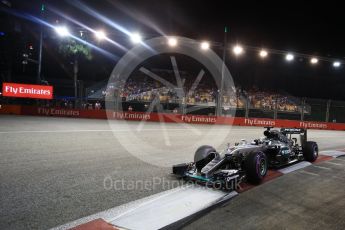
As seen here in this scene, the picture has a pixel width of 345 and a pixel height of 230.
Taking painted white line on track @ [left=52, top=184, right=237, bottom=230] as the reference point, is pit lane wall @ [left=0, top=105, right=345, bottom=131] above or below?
above

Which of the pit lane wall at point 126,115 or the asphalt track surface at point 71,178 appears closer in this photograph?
the asphalt track surface at point 71,178

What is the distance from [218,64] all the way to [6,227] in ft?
109

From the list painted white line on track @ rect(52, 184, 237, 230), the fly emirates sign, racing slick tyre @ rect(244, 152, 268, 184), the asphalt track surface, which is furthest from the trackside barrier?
racing slick tyre @ rect(244, 152, 268, 184)

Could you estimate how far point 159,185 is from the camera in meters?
5.82

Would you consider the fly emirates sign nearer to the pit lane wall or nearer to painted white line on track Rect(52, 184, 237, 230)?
the pit lane wall

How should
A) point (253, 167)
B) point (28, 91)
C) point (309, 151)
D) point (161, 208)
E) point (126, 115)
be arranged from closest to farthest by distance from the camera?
point (161, 208) → point (253, 167) → point (309, 151) → point (126, 115) → point (28, 91)

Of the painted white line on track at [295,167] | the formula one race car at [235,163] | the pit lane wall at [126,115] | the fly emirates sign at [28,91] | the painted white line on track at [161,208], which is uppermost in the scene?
the fly emirates sign at [28,91]

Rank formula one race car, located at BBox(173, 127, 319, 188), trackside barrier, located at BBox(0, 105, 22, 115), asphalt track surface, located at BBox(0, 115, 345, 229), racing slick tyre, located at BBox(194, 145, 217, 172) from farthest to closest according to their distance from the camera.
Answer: trackside barrier, located at BBox(0, 105, 22, 115), racing slick tyre, located at BBox(194, 145, 217, 172), formula one race car, located at BBox(173, 127, 319, 188), asphalt track surface, located at BBox(0, 115, 345, 229)

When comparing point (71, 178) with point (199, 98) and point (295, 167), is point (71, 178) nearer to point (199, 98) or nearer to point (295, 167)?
point (295, 167)

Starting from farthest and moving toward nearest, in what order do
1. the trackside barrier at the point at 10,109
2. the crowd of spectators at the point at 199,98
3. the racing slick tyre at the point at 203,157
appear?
the crowd of spectators at the point at 199,98 < the trackside barrier at the point at 10,109 < the racing slick tyre at the point at 203,157

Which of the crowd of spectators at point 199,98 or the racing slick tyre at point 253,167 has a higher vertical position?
the crowd of spectators at point 199,98

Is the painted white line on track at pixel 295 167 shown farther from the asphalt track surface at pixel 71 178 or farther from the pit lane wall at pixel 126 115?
the pit lane wall at pixel 126 115

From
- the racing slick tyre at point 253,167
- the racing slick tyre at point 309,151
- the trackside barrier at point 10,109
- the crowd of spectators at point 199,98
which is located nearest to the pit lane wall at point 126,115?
the trackside barrier at point 10,109

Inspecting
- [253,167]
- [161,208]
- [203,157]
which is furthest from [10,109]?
[161,208]
